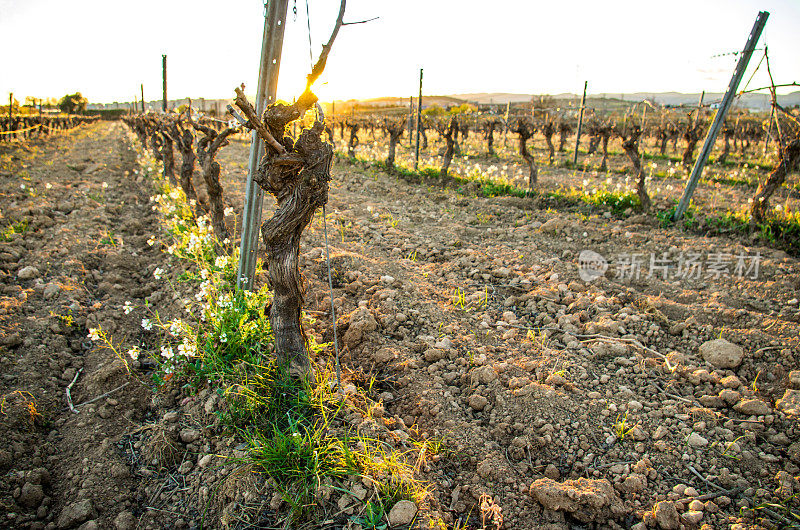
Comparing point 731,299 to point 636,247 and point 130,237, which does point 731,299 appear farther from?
point 130,237

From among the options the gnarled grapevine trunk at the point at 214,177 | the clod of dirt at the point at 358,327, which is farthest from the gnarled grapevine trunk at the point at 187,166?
the clod of dirt at the point at 358,327

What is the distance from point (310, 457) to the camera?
2223mm

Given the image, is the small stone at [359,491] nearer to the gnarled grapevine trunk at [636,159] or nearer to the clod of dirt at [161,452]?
the clod of dirt at [161,452]

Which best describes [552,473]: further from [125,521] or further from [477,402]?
[125,521]

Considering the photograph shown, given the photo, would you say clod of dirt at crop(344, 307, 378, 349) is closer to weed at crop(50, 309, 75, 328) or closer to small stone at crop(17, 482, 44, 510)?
small stone at crop(17, 482, 44, 510)

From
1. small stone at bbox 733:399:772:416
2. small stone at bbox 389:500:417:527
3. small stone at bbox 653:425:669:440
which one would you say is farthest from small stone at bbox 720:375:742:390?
small stone at bbox 389:500:417:527

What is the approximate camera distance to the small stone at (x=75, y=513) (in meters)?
2.08

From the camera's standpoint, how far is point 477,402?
2895 millimetres

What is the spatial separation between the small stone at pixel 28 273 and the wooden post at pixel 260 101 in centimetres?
297

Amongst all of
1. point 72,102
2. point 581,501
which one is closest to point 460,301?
point 581,501

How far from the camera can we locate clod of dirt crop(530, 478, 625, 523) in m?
2.19

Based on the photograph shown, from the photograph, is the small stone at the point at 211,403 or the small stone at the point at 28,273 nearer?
the small stone at the point at 211,403

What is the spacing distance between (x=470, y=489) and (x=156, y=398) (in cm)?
238

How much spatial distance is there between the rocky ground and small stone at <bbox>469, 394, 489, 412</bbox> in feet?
0.05
